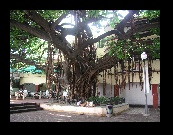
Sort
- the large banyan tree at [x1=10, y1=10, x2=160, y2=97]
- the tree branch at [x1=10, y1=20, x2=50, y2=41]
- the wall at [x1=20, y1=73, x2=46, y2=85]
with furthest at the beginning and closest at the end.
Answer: the wall at [x1=20, y1=73, x2=46, y2=85] → the large banyan tree at [x1=10, y1=10, x2=160, y2=97] → the tree branch at [x1=10, y1=20, x2=50, y2=41]

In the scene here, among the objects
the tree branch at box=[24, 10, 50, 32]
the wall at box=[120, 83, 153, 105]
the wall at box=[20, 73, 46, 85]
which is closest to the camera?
the tree branch at box=[24, 10, 50, 32]

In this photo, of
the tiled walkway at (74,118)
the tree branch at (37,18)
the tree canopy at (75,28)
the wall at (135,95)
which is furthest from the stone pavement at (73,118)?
the wall at (135,95)

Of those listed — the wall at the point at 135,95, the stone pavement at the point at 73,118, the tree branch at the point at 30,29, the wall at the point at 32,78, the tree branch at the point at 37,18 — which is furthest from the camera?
the wall at the point at 32,78

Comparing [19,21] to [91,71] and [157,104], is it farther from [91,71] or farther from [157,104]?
[157,104]

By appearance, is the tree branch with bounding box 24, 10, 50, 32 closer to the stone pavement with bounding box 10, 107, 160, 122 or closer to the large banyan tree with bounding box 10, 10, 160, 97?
the large banyan tree with bounding box 10, 10, 160, 97

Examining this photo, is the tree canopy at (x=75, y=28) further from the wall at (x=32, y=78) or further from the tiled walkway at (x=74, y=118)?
the wall at (x=32, y=78)

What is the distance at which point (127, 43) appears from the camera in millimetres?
11141

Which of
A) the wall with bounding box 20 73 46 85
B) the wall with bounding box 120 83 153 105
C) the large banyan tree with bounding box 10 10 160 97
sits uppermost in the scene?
the large banyan tree with bounding box 10 10 160 97

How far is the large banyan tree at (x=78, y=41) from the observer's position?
33.0 ft

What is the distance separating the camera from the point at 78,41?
14.5 m

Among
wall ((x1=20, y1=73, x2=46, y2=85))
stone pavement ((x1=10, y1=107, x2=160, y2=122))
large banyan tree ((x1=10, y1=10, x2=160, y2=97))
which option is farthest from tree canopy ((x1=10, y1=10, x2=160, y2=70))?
wall ((x1=20, y1=73, x2=46, y2=85))

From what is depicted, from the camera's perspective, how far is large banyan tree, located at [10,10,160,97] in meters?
10.1
